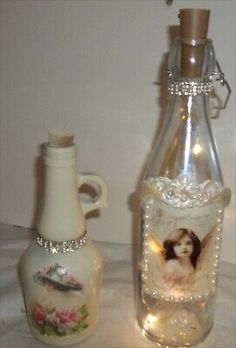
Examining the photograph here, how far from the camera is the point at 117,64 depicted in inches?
28.8

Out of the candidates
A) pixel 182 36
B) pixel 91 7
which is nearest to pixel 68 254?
pixel 182 36

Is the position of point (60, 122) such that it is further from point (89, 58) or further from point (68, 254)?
point (68, 254)

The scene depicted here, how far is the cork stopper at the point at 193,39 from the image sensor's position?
0.49 meters

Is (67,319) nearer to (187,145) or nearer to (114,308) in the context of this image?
(114,308)

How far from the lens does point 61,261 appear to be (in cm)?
54

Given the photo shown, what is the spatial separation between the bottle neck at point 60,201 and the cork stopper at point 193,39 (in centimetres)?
15

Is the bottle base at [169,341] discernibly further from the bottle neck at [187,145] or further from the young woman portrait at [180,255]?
the bottle neck at [187,145]

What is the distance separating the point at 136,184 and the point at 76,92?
175 mm

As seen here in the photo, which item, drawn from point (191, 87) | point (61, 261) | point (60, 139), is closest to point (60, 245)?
point (61, 261)

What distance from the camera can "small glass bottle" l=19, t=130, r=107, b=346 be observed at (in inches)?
21.0

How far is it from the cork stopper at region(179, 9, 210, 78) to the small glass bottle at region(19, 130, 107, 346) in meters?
0.15

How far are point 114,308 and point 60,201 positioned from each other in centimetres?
20

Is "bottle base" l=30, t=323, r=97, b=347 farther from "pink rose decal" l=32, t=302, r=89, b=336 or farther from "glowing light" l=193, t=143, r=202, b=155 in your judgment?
"glowing light" l=193, t=143, r=202, b=155

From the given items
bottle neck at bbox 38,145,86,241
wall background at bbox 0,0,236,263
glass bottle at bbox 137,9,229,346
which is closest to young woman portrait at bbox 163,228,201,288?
glass bottle at bbox 137,9,229,346
